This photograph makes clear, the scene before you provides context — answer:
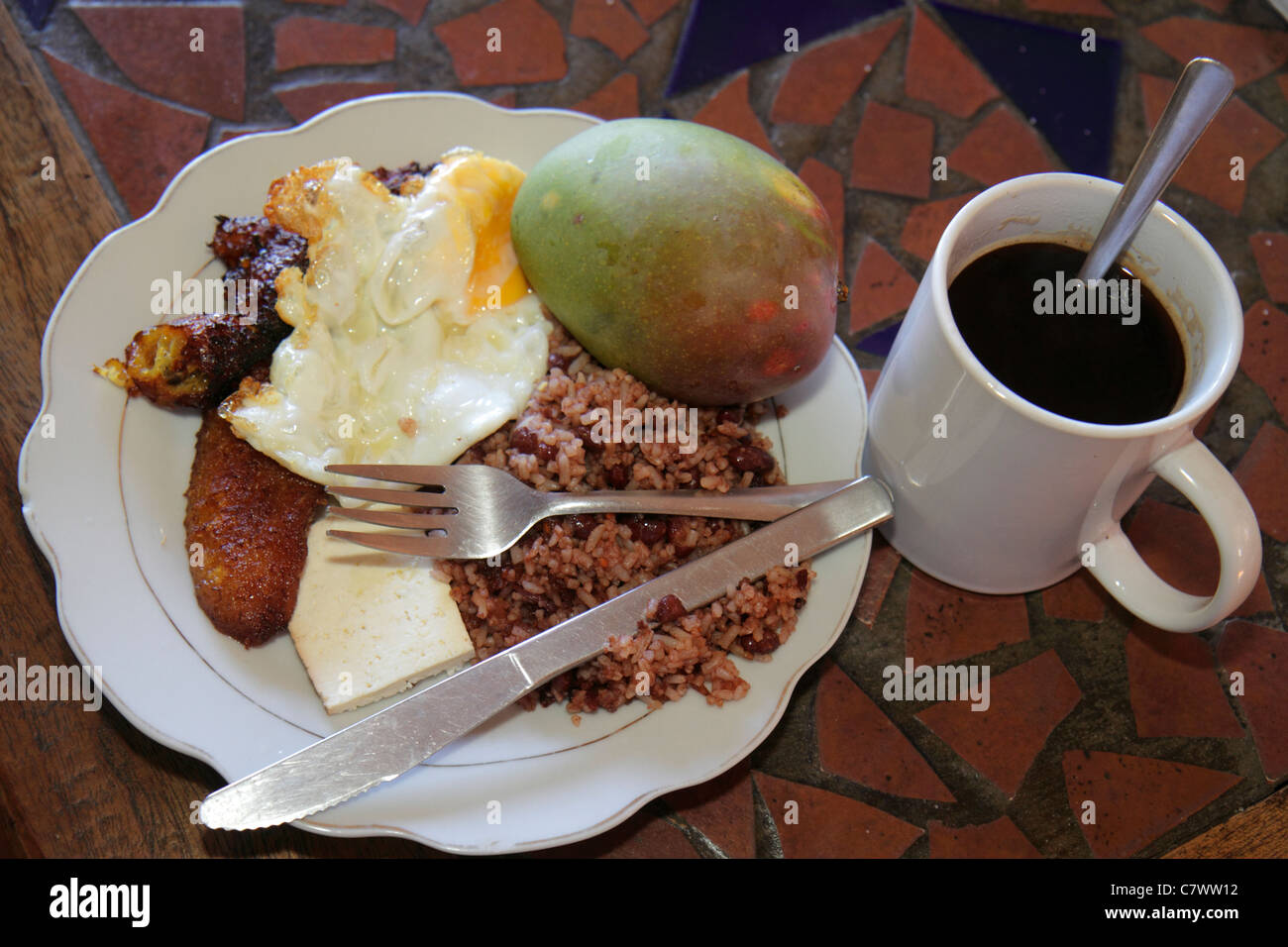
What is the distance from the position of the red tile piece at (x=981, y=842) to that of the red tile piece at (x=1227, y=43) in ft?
7.41

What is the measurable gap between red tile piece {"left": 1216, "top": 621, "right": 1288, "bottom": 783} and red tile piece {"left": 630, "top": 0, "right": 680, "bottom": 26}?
2.19 m

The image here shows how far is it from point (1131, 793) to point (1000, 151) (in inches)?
67.7

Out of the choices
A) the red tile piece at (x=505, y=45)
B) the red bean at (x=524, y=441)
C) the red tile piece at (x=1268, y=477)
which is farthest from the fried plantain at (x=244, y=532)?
the red tile piece at (x=1268, y=477)

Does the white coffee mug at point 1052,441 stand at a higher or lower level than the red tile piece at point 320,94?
lower

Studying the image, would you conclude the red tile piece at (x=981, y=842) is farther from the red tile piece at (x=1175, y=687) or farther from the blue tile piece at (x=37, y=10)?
the blue tile piece at (x=37, y=10)

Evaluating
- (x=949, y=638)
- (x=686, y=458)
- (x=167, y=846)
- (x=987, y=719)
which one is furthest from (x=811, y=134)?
(x=167, y=846)

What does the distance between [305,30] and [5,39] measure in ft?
2.36

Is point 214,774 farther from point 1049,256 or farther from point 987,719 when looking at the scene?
point 1049,256

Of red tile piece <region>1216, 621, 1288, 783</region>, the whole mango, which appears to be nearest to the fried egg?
the whole mango

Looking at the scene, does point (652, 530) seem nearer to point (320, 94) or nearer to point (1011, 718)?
point (1011, 718)

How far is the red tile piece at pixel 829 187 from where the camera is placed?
262cm

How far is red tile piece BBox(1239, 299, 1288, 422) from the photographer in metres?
2.50

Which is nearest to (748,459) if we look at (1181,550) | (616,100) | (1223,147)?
(1181,550)

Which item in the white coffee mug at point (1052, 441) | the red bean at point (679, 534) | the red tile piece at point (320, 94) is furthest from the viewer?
the red tile piece at point (320, 94)
